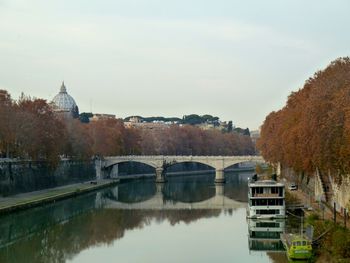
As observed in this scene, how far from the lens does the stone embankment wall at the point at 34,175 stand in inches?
2004

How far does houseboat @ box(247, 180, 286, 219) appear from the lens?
127 ft

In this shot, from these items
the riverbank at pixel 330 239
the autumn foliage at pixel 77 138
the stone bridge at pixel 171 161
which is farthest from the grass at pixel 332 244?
the stone bridge at pixel 171 161

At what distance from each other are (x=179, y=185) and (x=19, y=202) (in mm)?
33760

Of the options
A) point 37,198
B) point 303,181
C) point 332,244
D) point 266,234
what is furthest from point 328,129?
point 37,198

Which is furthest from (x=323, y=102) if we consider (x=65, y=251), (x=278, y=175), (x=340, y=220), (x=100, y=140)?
(x=100, y=140)

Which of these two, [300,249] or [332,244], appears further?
[300,249]

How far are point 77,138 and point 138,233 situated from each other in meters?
36.9

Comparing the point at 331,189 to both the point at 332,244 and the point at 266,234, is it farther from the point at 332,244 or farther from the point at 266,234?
the point at 332,244

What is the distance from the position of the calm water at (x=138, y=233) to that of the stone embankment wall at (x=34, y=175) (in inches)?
178

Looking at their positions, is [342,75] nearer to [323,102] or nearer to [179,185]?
[323,102]

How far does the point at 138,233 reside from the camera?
3681 centimetres

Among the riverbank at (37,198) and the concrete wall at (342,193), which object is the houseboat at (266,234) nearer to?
the concrete wall at (342,193)

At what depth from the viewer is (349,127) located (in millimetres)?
23844

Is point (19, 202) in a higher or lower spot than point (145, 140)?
lower
